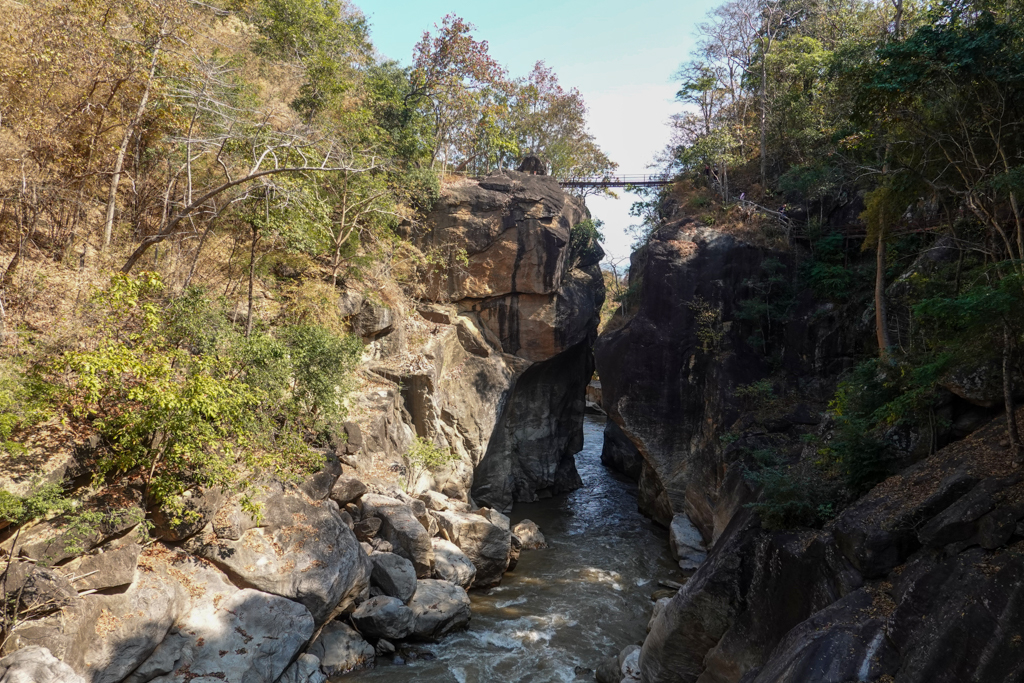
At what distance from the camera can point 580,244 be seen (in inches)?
1086

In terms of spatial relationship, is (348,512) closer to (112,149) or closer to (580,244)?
(112,149)

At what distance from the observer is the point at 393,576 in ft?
42.8

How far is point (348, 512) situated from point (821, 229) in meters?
17.7

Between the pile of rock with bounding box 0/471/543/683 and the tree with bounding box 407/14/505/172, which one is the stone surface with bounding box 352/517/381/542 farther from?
the tree with bounding box 407/14/505/172

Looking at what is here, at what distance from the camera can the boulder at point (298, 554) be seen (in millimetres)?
10820

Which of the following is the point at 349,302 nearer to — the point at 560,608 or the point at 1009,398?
the point at 560,608

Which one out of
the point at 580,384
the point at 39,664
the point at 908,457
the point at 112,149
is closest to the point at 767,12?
the point at 580,384

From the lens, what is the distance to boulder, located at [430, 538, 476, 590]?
47.5 feet

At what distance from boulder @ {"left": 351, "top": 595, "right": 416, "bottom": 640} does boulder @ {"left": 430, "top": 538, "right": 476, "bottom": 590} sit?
197 centimetres

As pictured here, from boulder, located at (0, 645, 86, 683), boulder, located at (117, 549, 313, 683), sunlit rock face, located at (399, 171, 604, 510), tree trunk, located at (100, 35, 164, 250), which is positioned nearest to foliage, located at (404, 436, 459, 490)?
sunlit rock face, located at (399, 171, 604, 510)

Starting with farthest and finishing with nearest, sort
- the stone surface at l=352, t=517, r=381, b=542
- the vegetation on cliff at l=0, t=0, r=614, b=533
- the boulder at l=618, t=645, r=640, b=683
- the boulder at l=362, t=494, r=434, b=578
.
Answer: the boulder at l=362, t=494, r=434, b=578 < the stone surface at l=352, t=517, r=381, b=542 < the boulder at l=618, t=645, r=640, b=683 < the vegetation on cliff at l=0, t=0, r=614, b=533

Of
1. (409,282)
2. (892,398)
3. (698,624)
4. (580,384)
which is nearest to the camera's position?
(698,624)

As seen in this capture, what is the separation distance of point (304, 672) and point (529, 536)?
9664 millimetres

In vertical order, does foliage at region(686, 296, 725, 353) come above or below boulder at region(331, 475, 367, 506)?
above
